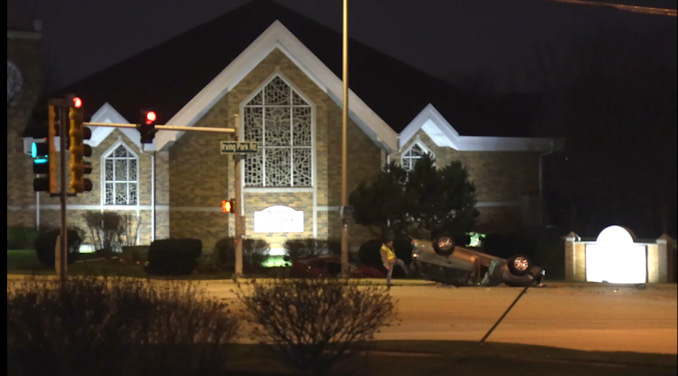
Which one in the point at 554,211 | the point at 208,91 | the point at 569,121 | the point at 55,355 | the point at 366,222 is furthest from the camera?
the point at 554,211

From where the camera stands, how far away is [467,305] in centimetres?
1969

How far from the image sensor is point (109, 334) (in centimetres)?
1040

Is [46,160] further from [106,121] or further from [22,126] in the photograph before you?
[22,126]

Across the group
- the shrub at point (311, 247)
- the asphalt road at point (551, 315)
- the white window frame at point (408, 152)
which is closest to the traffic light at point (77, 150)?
the asphalt road at point (551, 315)

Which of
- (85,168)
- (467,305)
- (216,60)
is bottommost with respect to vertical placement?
(467,305)

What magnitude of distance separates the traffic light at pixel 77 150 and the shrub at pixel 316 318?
21.5 ft

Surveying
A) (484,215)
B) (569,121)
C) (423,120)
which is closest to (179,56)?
(423,120)

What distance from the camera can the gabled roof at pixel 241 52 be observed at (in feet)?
134

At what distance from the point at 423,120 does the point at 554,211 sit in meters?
8.24

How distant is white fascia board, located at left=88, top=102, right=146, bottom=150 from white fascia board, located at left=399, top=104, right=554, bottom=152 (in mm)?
10021

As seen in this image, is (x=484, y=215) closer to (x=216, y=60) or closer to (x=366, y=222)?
(x=366, y=222)

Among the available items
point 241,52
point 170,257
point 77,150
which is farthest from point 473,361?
point 241,52

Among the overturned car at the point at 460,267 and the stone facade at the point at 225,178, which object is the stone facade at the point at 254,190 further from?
the overturned car at the point at 460,267

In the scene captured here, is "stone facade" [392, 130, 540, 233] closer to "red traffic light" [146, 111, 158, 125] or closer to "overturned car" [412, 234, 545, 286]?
"overturned car" [412, 234, 545, 286]
